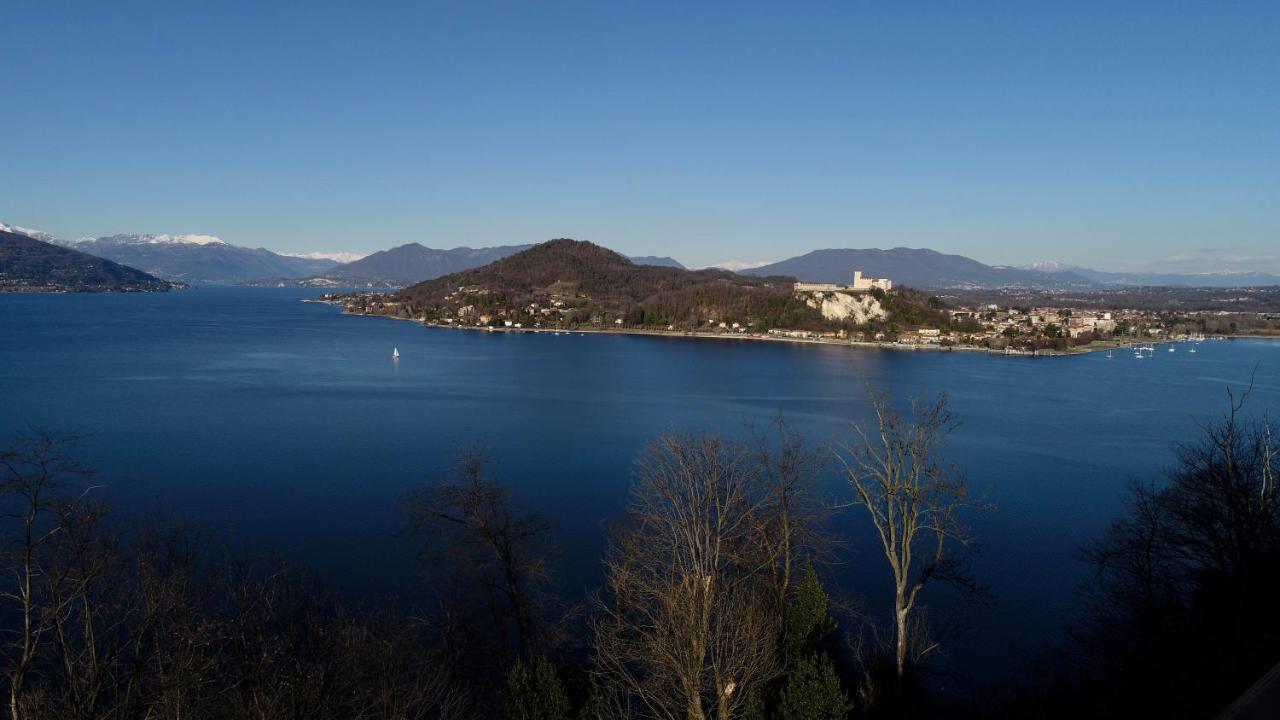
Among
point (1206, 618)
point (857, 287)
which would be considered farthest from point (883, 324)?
point (1206, 618)

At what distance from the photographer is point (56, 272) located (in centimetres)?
8050

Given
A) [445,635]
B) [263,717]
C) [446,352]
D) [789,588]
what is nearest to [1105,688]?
[789,588]

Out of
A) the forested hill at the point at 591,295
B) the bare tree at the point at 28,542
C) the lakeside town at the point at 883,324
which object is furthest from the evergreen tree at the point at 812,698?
the forested hill at the point at 591,295

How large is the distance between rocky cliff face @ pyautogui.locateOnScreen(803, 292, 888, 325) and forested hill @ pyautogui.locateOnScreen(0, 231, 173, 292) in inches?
2926

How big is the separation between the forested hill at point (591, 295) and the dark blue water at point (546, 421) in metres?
13.0

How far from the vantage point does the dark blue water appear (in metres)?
9.12

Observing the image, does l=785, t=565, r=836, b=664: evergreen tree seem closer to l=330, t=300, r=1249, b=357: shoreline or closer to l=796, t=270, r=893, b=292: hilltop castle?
l=330, t=300, r=1249, b=357: shoreline

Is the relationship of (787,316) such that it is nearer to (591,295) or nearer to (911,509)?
(591,295)

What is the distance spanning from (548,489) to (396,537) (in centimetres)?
288

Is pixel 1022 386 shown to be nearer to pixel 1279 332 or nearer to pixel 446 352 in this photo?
pixel 446 352

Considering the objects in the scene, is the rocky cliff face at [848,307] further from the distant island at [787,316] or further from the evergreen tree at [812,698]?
the evergreen tree at [812,698]

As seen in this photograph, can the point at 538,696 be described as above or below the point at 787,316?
below

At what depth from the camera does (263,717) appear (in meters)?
3.17

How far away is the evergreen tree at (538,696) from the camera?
4266 millimetres
